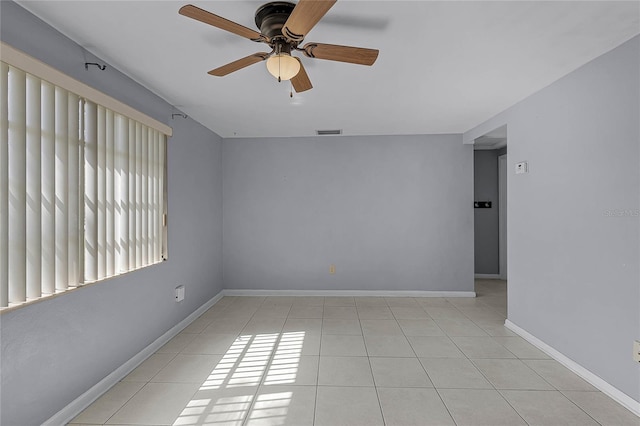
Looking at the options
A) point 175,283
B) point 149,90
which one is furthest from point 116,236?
point 149,90

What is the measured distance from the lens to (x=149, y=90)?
9.51ft

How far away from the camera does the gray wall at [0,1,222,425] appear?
1.66 metres

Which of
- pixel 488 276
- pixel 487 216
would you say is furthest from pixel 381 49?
pixel 488 276

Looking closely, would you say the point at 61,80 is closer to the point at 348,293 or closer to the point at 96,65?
the point at 96,65

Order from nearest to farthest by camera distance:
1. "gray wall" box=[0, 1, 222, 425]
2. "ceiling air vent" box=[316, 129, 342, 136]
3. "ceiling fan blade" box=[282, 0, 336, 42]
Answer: "ceiling fan blade" box=[282, 0, 336, 42], "gray wall" box=[0, 1, 222, 425], "ceiling air vent" box=[316, 129, 342, 136]

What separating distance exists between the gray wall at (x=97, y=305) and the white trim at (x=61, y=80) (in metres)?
0.14

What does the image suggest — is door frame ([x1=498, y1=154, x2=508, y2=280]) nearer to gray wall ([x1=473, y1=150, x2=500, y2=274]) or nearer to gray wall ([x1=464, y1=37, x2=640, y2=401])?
gray wall ([x1=473, y1=150, x2=500, y2=274])

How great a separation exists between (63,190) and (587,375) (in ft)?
12.9

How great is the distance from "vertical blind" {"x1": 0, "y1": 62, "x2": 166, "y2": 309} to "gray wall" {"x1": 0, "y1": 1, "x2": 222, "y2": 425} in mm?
162

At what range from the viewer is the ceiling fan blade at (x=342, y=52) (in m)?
1.74

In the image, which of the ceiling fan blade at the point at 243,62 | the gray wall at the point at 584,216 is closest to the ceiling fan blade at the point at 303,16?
the ceiling fan blade at the point at 243,62

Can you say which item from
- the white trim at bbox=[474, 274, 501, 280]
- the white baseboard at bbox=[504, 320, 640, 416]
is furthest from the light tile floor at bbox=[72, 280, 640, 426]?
the white trim at bbox=[474, 274, 501, 280]

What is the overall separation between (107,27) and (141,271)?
1869 mm

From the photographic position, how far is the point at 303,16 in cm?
144
